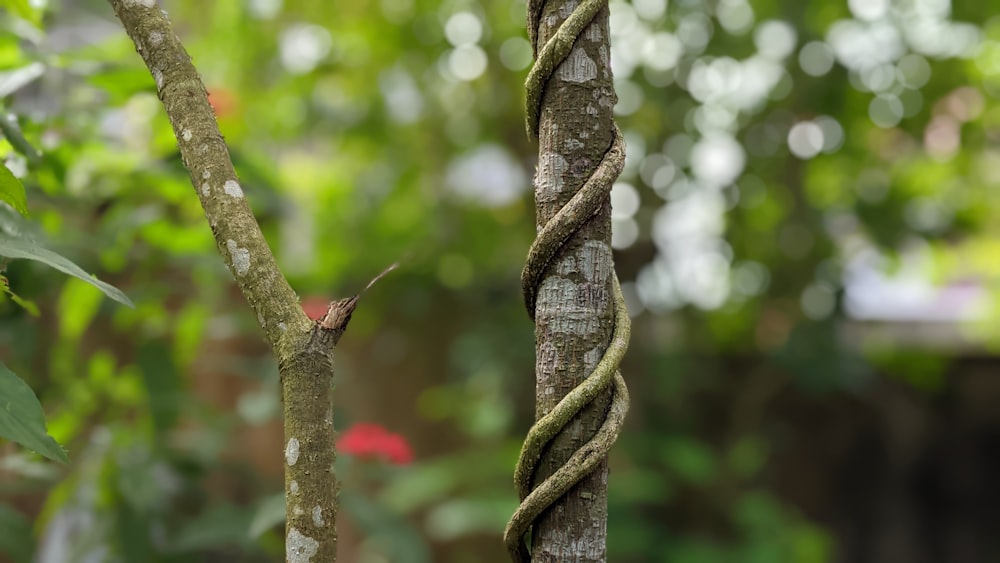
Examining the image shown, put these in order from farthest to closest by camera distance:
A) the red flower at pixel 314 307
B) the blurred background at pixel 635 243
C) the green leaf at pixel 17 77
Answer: the blurred background at pixel 635 243 < the red flower at pixel 314 307 < the green leaf at pixel 17 77

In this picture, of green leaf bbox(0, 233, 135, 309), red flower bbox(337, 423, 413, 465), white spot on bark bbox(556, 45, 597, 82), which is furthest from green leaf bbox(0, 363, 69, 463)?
red flower bbox(337, 423, 413, 465)

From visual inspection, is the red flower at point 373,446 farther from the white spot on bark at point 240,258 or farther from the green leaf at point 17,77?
the white spot on bark at point 240,258

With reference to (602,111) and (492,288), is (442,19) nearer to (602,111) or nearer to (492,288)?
(492,288)

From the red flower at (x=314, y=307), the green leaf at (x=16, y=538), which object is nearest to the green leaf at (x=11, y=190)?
the green leaf at (x=16, y=538)

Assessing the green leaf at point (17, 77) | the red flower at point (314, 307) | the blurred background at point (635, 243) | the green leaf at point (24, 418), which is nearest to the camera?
the green leaf at point (24, 418)

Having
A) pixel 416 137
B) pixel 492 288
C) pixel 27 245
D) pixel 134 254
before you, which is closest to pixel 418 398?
pixel 492 288

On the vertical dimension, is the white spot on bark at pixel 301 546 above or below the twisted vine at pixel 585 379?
below

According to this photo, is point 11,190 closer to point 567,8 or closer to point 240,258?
point 240,258
